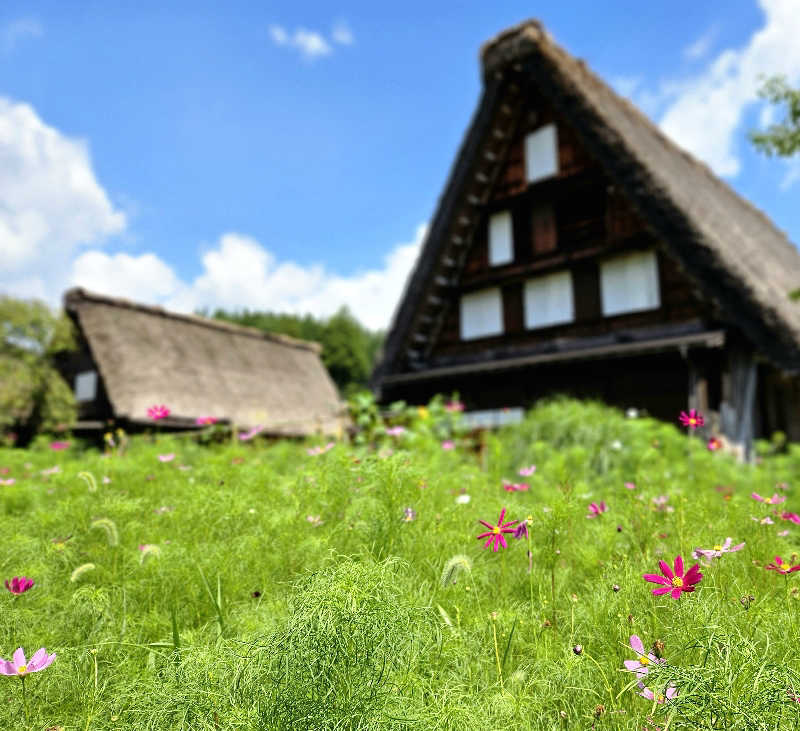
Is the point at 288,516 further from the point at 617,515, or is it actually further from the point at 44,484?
the point at 44,484

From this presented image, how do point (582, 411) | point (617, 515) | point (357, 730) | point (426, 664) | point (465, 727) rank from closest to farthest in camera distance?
point (357, 730) → point (465, 727) → point (426, 664) → point (617, 515) → point (582, 411)

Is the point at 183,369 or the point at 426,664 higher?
the point at 183,369

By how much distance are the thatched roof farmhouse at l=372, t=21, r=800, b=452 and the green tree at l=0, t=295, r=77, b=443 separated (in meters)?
8.70

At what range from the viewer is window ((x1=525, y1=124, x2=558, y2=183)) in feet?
35.8

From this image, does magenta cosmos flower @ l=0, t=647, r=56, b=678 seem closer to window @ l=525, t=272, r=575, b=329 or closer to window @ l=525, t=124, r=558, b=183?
window @ l=525, t=272, r=575, b=329

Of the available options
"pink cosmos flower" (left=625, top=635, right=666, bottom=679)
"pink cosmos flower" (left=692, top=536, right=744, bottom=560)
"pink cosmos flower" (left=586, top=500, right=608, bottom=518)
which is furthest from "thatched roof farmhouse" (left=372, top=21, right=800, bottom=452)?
"pink cosmos flower" (left=625, top=635, right=666, bottom=679)

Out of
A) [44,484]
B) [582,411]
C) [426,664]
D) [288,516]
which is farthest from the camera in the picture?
[582,411]

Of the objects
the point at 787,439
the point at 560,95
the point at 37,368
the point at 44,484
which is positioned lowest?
the point at 787,439

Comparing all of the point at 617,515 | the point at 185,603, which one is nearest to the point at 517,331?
the point at 617,515

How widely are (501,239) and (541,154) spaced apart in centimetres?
165

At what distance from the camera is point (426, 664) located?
1.51 metres

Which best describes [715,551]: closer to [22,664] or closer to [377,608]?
[377,608]

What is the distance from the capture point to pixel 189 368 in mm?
16766

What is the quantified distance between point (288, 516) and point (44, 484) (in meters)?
1.99
